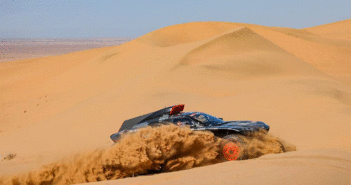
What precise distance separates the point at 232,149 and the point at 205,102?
904 cm

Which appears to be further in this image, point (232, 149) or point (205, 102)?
point (205, 102)

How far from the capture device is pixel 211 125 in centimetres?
816

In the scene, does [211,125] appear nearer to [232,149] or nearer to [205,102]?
[232,149]

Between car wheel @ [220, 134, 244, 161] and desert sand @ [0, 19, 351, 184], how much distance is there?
2.01 feet

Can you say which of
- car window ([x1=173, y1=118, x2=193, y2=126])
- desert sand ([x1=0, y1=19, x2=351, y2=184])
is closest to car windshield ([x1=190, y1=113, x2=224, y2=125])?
car window ([x1=173, y1=118, x2=193, y2=126])

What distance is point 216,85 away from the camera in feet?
62.8

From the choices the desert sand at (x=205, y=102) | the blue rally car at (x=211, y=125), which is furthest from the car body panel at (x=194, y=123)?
the desert sand at (x=205, y=102)

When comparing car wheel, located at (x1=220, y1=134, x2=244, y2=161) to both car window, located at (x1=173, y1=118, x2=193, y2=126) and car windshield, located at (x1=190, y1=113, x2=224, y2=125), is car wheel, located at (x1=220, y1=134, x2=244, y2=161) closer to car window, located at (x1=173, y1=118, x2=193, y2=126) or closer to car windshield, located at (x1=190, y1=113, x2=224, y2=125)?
car windshield, located at (x1=190, y1=113, x2=224, y2=125)

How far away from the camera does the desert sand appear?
19.0ft

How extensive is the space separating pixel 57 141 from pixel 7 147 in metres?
1.79

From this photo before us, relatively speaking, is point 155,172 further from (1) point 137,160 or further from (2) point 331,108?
(2) point 331,108

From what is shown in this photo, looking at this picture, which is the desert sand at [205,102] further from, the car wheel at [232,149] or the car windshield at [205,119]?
the car windshield at [205,119]

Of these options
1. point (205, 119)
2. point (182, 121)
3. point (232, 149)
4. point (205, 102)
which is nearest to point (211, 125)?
point (205, 119)

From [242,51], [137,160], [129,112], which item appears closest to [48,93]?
[129,112]
